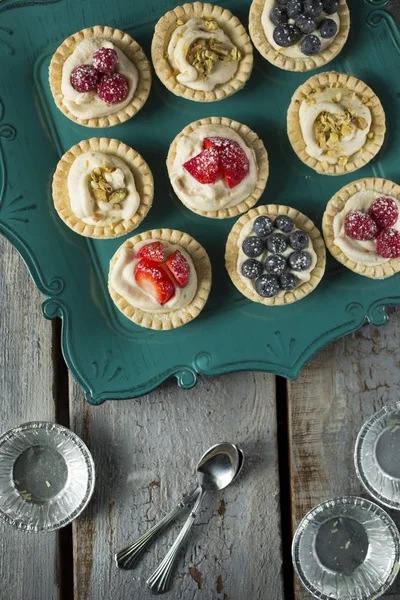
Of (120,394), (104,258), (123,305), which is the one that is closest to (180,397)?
(120,394)

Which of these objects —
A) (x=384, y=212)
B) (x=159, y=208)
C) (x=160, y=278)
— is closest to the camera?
(x=160, y=278)

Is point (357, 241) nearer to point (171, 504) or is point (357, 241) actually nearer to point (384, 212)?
point (384, 212)

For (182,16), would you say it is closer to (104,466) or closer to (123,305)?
(123,305)

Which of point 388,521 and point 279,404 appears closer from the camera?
point 388,521

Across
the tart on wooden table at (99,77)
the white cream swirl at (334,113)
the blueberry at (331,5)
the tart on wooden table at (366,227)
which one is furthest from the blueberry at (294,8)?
the tart on wooden table at (366,227)

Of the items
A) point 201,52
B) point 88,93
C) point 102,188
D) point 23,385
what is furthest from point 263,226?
point 23,385
